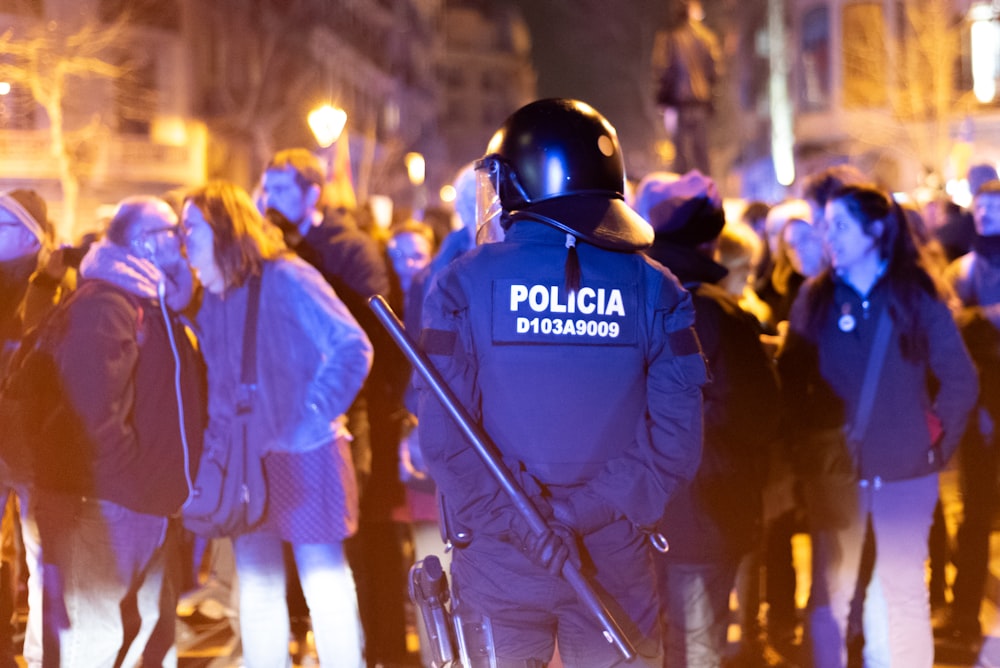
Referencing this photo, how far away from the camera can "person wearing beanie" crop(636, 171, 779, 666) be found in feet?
11.7

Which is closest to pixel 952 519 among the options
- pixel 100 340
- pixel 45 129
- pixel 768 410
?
pixel 768 410

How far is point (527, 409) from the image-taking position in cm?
254

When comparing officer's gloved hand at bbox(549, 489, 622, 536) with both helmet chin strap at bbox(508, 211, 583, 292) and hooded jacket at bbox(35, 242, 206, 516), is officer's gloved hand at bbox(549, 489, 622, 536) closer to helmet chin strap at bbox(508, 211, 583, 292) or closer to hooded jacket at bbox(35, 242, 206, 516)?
helmet chin strap at bbox(508, 211, 583, 292)

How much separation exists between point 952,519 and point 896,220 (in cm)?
429

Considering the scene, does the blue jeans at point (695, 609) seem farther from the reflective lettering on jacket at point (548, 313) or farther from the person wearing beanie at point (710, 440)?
the reflective lettering on jacket at point (548, 313)

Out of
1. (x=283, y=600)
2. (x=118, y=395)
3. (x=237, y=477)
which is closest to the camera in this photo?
(x=118, y=395)

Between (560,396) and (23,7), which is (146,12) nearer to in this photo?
(23,7)

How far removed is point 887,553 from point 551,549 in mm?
1874

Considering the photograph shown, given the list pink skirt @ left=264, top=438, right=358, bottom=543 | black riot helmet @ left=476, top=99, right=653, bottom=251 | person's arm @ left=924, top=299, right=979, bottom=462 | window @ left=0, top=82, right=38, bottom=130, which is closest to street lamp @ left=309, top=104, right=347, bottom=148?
pink skirt @ left=264, top=438, right=358, bottom=543

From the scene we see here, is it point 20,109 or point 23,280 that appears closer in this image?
point 23,280

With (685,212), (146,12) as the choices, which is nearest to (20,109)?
(146,12)

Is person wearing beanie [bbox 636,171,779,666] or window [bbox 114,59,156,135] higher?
window [bbox 114,59,156,135]

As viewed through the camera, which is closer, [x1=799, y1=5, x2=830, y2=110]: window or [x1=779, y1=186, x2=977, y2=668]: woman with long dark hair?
[x1=779, y1=186, x2=977, y2=668]: woman with long dark hair

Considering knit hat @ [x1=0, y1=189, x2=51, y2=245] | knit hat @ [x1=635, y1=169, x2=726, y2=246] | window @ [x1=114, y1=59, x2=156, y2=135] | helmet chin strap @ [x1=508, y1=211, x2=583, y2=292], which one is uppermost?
window @ [x1=114, y1=59, x2=156, y2=135]
